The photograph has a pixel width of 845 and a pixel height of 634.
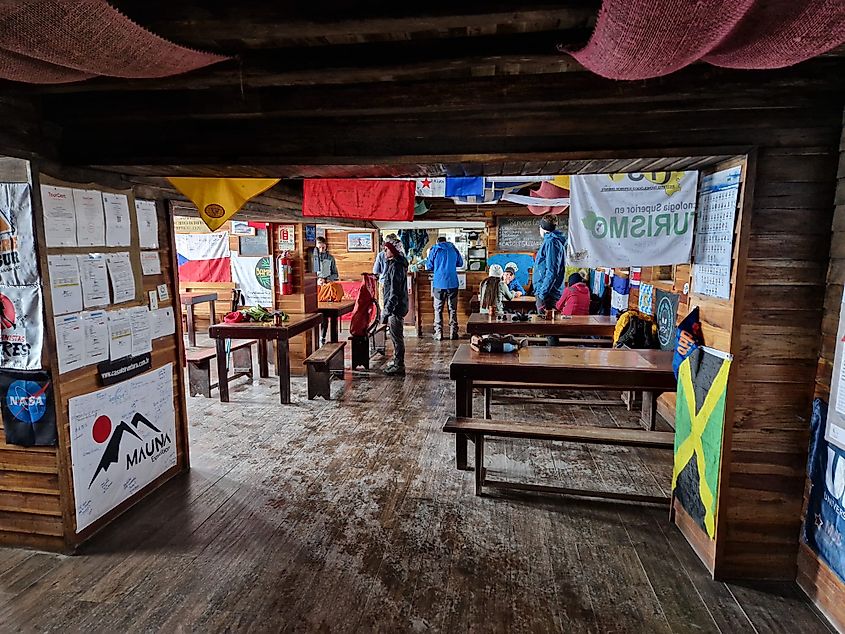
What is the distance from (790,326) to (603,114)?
4.77 feet

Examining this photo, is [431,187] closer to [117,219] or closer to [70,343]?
[117,219]

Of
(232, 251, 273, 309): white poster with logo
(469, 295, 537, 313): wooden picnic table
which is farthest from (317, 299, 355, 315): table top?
(469, 295, 537, 313): wooden picnic table

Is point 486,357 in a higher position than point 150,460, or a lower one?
higher

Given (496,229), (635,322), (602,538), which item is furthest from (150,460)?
(496,229)

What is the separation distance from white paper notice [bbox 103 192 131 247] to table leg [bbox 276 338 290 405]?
8.54 feet

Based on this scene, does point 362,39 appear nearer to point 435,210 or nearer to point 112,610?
point 112,610

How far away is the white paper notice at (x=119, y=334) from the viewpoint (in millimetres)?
3285

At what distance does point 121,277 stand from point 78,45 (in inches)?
82.7

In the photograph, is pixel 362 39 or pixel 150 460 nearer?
pixel 362 39

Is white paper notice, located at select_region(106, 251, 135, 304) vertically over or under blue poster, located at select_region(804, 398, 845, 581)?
over

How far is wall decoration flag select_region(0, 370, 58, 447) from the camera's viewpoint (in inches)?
114

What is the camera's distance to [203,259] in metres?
10.5

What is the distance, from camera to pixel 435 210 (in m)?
11.2

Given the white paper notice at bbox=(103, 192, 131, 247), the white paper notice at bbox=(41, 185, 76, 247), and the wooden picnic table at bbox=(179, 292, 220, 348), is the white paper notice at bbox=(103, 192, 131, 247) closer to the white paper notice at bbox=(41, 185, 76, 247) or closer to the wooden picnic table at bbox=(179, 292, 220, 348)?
the white paper notice at bbox=(41, 185, 76, 247)
